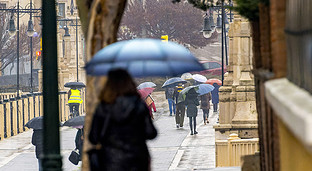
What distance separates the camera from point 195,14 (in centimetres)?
7888

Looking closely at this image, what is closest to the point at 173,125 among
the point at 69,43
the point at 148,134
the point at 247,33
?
the point at 247,33

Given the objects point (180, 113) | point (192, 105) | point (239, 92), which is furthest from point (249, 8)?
point (180, 113)

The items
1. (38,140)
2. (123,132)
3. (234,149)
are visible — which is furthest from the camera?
(38,140)

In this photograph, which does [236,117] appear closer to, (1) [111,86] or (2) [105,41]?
(2) [105,41]

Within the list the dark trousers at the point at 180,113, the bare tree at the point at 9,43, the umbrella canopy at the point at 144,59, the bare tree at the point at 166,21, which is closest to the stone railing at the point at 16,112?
the dark trousers at the point at 180,113

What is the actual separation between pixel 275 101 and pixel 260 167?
14.2ft

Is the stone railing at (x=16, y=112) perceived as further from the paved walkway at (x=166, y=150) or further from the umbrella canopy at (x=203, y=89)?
the umbrella canopy at (x=203, y=89)

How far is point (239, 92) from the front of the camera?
72.6 feet

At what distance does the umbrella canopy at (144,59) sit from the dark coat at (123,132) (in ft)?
2.63

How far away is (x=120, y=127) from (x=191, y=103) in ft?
73.5

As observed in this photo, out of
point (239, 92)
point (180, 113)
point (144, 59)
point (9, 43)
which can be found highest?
point (9, 43)

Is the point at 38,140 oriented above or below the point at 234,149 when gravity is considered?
above

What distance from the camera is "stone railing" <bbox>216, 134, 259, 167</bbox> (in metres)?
17.5

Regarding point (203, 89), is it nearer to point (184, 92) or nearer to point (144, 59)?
point (184, 92)
